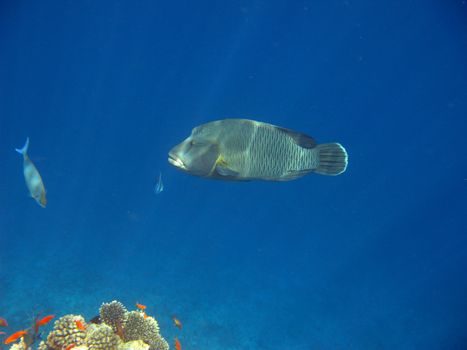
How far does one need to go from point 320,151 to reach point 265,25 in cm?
3519

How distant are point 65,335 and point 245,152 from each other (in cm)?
323

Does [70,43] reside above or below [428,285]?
above

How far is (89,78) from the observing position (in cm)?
4559

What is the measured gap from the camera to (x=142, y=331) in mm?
4188

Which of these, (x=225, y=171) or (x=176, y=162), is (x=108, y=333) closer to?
(x=176, y=162)

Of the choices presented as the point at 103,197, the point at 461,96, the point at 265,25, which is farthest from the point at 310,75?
the point at 103,197

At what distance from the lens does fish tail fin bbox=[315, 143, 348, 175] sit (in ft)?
10.8

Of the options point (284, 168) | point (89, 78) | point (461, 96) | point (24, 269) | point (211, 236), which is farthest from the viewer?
point (89, 78)

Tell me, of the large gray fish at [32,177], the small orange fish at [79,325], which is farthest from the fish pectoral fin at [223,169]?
the large gray fish at [32,177]

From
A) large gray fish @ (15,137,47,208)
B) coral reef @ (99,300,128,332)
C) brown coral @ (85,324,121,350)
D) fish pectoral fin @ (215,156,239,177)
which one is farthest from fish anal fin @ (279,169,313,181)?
large gray fish @ (15,137,47,208)

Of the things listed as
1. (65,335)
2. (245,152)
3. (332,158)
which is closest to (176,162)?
(245,152)

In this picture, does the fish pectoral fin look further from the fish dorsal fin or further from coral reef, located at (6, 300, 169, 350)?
coral reef, located at (6, 300, 169, 350)

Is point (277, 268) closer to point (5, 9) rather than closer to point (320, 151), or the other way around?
point (320, 151)

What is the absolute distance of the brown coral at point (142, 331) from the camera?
163 inches
